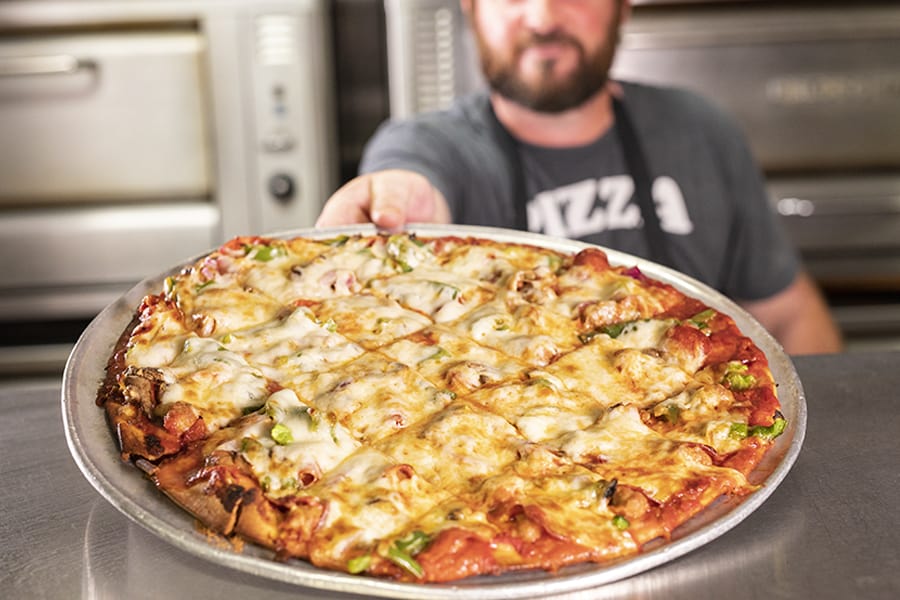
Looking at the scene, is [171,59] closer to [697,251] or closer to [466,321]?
[697,251]

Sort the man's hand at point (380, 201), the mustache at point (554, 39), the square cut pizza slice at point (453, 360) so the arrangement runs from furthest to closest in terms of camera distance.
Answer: the mustache at point (554, 39) → the man's hand at point (380, 201) → the square cut pizza slice at point (453, 360)

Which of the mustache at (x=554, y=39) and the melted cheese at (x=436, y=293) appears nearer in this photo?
the melted cheese at (x=436, y=293)

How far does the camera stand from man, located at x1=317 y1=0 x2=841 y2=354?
106 inches

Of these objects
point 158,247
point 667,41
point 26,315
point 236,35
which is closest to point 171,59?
point 236,35

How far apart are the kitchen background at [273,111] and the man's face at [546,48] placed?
0.83ft

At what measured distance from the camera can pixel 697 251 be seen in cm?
274

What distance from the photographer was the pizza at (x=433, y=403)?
1.07 meters

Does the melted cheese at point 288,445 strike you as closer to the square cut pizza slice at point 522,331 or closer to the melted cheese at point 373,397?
the melted cheese at point 373,397

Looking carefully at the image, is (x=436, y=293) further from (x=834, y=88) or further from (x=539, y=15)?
(x=834, y=88)

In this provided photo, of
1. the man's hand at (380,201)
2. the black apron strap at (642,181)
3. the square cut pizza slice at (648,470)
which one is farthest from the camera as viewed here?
the black apron strap at (642,181)

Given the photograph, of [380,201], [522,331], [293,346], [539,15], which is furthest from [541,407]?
[539,15]

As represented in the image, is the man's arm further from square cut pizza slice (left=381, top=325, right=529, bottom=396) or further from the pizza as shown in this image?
square cut pizza slice (left=381, top=325, right=529, bottom=396)

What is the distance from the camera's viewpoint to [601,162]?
2.76 m

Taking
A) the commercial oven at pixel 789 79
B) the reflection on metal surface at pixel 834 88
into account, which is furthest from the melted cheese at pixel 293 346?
the reflection on metal surface at pixel 834 88
